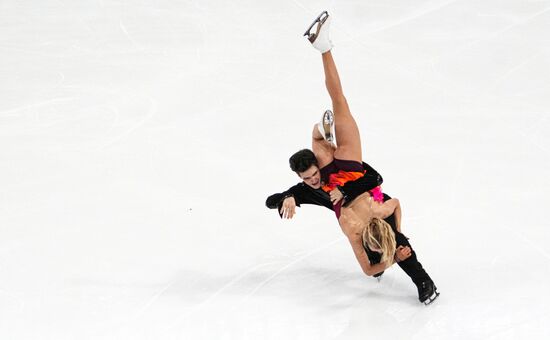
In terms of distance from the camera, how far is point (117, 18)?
26.5 feet

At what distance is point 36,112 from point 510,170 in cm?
392

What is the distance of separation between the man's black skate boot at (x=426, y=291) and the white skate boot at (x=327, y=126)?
2.78ft

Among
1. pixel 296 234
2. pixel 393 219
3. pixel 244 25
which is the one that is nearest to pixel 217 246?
pixel 296 234

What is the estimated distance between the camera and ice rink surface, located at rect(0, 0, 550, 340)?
12.4 feet

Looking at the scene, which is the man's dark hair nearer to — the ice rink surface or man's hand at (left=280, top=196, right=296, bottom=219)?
man's hand at (left=280, top=196, right=296, bottom=219)

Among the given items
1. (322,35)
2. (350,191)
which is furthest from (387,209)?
(322,35)

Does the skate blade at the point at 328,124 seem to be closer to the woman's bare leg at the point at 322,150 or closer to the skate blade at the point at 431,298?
the woman's bare leg at the point at 322,150

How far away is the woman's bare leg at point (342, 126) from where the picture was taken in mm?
3613

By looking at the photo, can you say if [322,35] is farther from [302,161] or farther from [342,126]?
[302,161]

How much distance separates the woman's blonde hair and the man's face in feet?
1.08

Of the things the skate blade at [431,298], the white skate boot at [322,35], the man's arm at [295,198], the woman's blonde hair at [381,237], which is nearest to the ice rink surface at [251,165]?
the skate blade at [431,298]

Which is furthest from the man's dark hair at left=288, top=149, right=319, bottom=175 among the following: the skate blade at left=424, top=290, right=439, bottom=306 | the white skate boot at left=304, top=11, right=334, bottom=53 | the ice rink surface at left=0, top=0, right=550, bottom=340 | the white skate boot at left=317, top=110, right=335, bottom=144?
the skate blade at left=424, top=290, right=439, bottom=306

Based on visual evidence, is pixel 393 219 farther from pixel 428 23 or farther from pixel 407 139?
pixel 428 23

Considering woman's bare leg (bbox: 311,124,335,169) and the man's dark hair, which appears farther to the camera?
woman's bare leg (bbox: 311,124,335,169)
